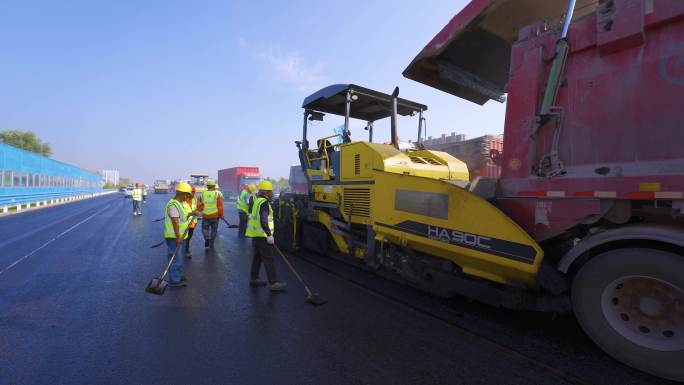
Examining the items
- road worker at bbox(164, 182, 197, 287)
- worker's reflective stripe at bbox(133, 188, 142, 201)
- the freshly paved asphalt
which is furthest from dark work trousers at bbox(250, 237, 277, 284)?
worker's reflective stripe at bbox(133, 188, 142, 201)

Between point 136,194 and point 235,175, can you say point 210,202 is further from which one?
point 235,175

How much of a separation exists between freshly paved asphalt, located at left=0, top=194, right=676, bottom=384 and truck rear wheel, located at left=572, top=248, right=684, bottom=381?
7.1 inches

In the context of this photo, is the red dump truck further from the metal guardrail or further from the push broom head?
the metal guardrail

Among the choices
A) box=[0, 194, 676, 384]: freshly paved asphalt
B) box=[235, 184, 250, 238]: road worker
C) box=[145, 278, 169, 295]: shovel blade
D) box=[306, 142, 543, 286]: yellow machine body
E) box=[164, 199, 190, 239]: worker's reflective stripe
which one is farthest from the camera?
box=[235, 184, 250, 238]: road worker

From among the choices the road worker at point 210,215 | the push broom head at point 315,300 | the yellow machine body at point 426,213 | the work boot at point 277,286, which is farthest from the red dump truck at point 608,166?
the road worker at point 210,215

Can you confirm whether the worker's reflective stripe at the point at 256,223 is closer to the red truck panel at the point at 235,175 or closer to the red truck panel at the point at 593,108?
the red truck panel at the point at 593,108

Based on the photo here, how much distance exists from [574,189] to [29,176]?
28015mm

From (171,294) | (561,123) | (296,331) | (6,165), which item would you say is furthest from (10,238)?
(6,165)

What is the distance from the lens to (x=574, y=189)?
251 centimetres

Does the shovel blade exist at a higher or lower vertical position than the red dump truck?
lower

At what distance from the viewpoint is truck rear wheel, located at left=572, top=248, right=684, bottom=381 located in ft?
7.13

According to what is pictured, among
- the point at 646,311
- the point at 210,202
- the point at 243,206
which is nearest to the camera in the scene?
the point at 646,311

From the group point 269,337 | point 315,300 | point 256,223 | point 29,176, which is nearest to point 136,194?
point 29,176

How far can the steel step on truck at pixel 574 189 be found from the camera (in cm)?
219
